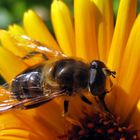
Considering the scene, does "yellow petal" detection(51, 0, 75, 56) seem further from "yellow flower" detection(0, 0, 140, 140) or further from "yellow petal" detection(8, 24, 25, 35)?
"yellow petal" detection(8, 24, 25, 35)

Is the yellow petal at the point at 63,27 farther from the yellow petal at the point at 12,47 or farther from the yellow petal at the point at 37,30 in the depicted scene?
the yellow petal at the point at 12,47

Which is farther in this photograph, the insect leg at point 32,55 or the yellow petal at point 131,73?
the insect leg at point 32,55

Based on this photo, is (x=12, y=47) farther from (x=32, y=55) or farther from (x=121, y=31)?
(x=121, y=31)

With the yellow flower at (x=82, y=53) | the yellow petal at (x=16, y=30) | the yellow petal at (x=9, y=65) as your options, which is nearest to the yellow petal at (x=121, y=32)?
the yellow flower at (x=82, y=53)

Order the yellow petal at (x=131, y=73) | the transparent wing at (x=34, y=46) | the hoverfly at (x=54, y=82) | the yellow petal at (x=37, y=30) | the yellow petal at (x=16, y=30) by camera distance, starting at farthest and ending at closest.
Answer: the yellow petal at (x=16, y=30) < the yellow petal at (x=37, y=30) < the transparent wing at (x=34, y=46) < the yellow petal at (x=131, y=73) < the hoverfly at (x=54, y=82)

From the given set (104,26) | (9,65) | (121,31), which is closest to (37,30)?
(9,65)

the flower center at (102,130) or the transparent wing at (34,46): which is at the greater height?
the transparent wing at (34,46)

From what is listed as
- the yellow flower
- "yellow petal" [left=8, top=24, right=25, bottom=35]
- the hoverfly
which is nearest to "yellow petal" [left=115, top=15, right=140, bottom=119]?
the yellow flower
